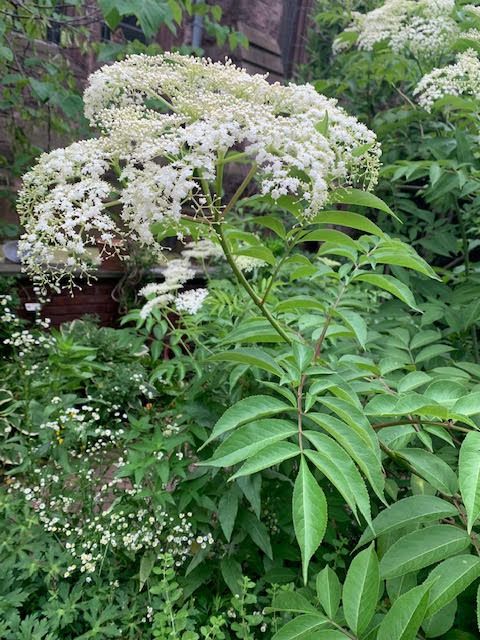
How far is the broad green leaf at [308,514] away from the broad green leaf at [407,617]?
14 centimetres

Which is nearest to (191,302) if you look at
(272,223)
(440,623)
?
(272,223)

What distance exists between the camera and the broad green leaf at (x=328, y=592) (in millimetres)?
844

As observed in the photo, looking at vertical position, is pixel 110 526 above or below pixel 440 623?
below

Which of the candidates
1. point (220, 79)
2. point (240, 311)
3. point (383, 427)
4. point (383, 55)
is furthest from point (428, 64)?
point (383, 427)

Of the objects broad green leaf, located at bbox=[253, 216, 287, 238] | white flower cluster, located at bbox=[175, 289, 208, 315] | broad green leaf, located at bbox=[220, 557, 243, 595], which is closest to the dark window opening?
white flower cluster, located at bbox=[175, 289, 208, 315]

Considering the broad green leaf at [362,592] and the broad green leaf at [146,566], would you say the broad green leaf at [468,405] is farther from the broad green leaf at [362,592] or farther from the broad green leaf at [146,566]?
the broad green leaf at [146,566]

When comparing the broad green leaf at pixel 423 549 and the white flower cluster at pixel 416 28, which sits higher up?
the white flower cluster at pixel 416 28

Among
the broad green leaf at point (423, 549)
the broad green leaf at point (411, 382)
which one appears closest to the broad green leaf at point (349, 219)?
the broad green leaf at point (411, 382)

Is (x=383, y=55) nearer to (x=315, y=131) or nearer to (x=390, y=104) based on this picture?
(x=315, y=131)

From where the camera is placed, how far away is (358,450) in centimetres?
78

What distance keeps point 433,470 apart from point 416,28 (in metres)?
2.10

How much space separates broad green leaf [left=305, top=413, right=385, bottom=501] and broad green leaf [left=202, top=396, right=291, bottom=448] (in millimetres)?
71

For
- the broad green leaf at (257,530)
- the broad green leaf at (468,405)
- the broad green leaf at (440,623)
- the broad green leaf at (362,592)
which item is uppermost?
the broad green leaf at (468,405)

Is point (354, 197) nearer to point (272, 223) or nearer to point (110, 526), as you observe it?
point (272, 223)
